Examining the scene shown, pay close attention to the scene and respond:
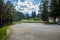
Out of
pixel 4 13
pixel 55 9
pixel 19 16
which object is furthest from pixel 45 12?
pixel 4 13

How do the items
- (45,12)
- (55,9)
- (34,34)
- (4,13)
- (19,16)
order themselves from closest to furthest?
(34,34)
(4,13)
(55,9)
(45,12)
(19,16)

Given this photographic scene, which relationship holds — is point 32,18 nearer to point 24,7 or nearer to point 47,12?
point 24,7

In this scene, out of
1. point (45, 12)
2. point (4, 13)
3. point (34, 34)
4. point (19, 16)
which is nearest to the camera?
point (34, 34)

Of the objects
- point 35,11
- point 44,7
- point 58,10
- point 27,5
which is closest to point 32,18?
point 35,11

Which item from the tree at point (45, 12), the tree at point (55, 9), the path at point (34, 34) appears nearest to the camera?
the path at point (34, 34)

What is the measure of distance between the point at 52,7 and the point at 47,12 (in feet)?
4.49

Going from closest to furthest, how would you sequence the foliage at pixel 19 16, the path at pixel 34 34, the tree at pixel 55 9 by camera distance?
the path at pixel 34 34, the tree at pixel 55 9, the foliage at pixel 19 16

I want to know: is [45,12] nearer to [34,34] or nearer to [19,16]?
[19,16]

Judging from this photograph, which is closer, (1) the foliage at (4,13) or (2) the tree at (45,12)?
(1) the foliage at (4,13)

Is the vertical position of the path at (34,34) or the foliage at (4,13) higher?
the foliage at (4,13)

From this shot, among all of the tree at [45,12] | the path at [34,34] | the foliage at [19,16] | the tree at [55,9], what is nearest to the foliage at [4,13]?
the path at [34,34]

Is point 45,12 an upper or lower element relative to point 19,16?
upper

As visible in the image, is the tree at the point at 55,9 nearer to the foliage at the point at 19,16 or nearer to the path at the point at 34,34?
the foliage at the point at 19,16

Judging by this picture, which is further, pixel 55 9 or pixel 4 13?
pixel 55 9
